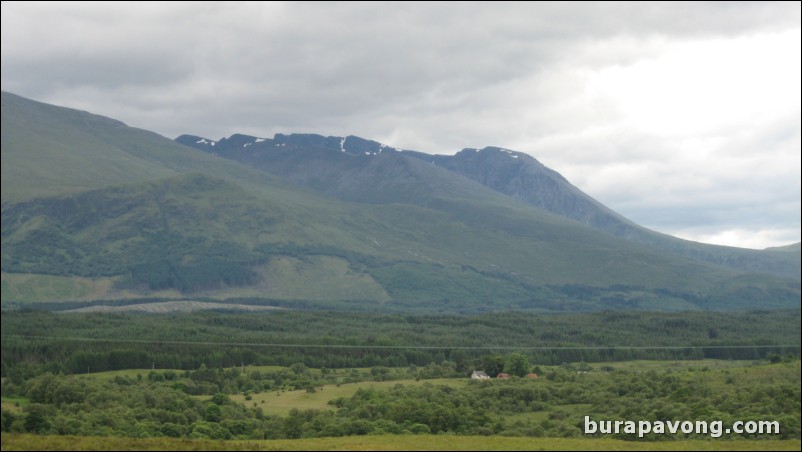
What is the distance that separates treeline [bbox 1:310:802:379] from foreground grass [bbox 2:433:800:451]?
39653 millimetres

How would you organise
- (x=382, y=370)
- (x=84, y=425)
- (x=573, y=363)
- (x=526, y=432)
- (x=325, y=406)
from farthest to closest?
(x=573, y=363), (x=382, y=370), (x=325, y=406), (x=526, y=432), (x=84, y=425)

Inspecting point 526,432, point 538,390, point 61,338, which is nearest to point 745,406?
point 526,432

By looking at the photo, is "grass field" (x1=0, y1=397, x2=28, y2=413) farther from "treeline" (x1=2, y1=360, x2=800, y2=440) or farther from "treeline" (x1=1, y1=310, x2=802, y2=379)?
"treeline" (x1=1, y1=310, x2=802, y2=379)

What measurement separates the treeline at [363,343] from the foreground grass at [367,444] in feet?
130

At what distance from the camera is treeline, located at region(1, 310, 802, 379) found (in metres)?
114

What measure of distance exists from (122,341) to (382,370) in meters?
40.1

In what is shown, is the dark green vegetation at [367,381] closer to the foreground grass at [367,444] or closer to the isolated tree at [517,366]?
the isolated tree at [517,366]

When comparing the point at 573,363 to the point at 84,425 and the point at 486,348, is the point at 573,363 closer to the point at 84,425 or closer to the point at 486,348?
the point at 486,348

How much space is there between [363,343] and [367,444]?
122949mm

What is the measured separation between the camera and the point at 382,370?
459 ft

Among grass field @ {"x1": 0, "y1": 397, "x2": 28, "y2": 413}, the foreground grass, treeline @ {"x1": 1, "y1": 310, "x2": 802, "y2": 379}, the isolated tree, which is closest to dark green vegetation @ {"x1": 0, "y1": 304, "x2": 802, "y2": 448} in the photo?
the isolated tree

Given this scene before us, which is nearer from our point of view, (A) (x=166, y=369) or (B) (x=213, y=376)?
(B) (x=213, y=376)

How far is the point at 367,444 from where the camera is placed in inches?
2007

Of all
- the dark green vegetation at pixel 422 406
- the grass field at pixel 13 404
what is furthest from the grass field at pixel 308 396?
the grass field at pixel 13 404
